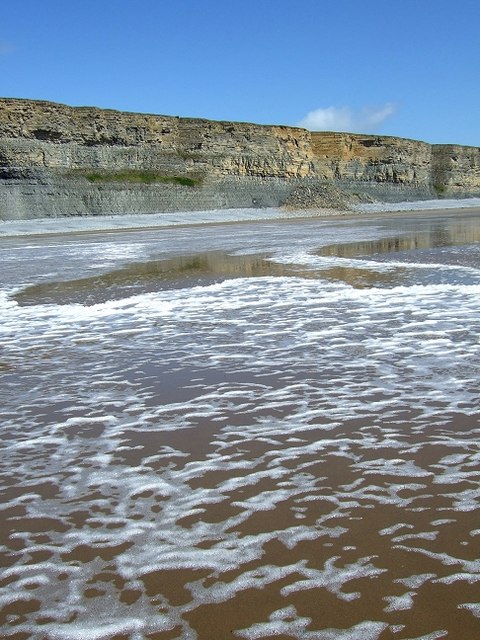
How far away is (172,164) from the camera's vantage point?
47562mm

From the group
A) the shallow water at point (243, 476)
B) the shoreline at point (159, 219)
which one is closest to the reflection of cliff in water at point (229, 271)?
the shallow water at point (243, 476)

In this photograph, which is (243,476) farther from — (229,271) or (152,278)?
(229,271)

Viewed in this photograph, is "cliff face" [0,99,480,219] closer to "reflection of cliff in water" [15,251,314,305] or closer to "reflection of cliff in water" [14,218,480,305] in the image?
"reflection of cliff in water" [14,218,480,305]

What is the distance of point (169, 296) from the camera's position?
9250 mm

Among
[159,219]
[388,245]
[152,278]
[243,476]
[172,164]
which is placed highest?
[172,164]

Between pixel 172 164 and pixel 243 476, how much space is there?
152 ft

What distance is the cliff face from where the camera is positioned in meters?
39.5

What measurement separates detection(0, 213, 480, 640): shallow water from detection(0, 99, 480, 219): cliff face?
35.2 meters

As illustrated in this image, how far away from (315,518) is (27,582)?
1140 millimetres

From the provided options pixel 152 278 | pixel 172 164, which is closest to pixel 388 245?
pixel 152 278

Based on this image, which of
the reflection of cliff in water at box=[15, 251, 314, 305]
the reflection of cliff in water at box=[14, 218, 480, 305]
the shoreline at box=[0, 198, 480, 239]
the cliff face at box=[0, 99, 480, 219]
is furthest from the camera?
the cliff face at box=[0, 99, 480, 219]

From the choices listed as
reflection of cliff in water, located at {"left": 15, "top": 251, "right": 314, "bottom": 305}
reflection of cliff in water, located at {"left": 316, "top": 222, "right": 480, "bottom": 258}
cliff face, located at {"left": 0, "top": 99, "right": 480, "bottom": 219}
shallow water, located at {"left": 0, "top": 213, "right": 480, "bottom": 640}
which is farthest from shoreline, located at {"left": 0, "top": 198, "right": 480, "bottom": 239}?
shallow water, located at {"left": 0, "top": 213, "right": 480, "bottom": 640}

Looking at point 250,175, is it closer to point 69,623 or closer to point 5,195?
point 5,195

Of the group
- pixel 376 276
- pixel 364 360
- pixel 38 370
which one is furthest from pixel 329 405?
pixel 376 276
